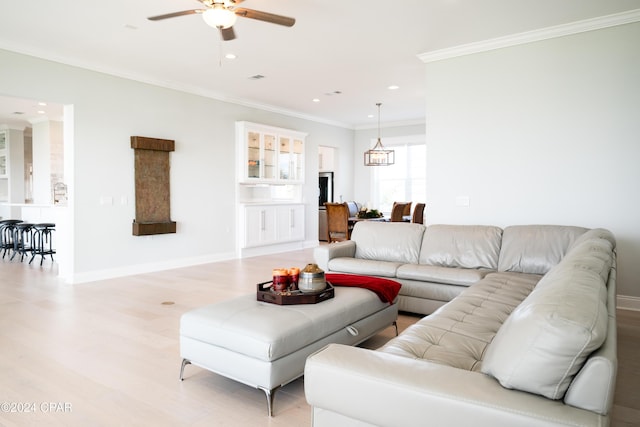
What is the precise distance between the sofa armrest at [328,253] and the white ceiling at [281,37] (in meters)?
2.32

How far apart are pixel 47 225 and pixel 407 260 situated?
615 cm

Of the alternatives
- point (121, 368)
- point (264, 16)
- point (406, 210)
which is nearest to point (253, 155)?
point (406, 210)

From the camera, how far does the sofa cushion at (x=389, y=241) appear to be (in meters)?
4.52

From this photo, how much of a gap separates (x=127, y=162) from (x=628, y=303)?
637cm

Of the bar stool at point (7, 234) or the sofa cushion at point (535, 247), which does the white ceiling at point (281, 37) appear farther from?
the bar stool at point (7, 234)

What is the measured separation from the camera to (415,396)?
128cm

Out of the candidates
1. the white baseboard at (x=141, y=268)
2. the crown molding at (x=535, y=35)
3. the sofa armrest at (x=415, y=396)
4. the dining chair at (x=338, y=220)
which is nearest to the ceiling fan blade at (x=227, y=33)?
the crown molding at (x=535, y=35)

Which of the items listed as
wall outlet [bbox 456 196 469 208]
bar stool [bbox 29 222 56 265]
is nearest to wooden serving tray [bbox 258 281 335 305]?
wall outlet [bbox 456 196 469 208]

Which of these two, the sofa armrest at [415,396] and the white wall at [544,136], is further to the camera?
the white wall at [544,136]

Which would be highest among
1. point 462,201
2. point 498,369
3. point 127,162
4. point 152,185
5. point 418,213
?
point 127,162

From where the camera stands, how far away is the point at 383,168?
10523 millimetres

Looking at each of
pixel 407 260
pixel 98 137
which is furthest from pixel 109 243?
pixel 407 260

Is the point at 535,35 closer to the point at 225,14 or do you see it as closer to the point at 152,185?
the point at 225,14

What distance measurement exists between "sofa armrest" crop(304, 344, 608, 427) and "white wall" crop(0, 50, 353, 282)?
5149 millimetres
